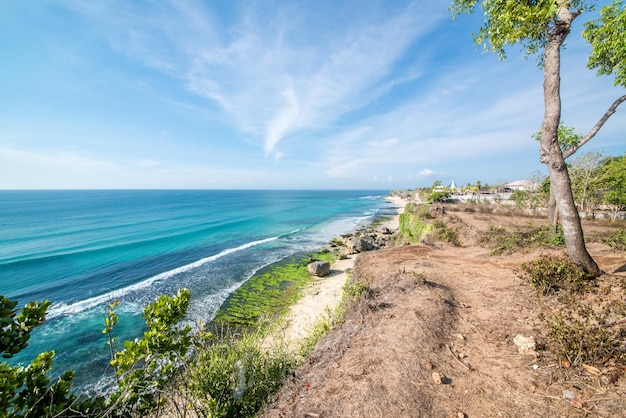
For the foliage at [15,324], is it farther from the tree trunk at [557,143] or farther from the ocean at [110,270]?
the tree trunk at [557,143]

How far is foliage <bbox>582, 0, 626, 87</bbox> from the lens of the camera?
640 cm

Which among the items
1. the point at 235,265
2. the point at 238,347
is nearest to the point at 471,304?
the point at 238,347

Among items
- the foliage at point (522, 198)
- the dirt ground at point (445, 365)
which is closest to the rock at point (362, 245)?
the foliage at point (522, 198)

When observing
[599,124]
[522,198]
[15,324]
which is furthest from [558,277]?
[522,198]

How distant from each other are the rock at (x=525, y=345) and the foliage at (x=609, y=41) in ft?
25.5

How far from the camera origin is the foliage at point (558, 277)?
21.0ft

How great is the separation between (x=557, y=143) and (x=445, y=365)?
6.33m

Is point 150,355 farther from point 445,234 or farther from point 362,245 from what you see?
point 362,245

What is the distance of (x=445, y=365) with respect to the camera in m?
4.82

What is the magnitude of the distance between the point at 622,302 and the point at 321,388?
7.00m

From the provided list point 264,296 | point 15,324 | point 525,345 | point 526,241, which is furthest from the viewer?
point 264,296

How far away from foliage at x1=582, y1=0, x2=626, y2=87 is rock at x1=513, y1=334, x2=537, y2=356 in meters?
7.78

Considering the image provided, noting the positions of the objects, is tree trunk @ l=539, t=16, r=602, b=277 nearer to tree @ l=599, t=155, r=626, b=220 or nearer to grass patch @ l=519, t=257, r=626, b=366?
grass patch @ l=519, t=257, r=626, b=366

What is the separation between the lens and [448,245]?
1620 cm
